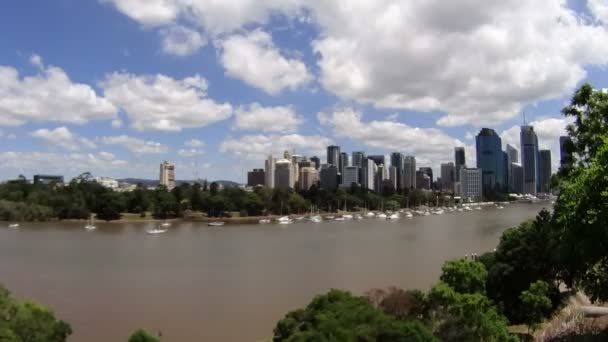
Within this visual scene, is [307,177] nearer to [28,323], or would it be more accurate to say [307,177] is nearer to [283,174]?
[283,174]

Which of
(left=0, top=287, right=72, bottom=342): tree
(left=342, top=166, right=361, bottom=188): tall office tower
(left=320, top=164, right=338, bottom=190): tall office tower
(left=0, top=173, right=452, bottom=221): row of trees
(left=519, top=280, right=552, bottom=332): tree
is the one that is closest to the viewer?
Result: (left=0, top=287, right=72, bottom=342): tree

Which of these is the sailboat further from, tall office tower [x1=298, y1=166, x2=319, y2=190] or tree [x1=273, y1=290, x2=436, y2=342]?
tall office tower [x1=298, y1=166, x2=319, y2=190]

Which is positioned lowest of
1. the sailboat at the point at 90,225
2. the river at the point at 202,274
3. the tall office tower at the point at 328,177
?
the river at the point at 202,274

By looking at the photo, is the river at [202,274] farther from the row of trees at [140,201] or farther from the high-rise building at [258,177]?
the high-rise building at [258,177]

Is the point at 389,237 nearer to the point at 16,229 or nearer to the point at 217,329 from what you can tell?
the point at 217,329

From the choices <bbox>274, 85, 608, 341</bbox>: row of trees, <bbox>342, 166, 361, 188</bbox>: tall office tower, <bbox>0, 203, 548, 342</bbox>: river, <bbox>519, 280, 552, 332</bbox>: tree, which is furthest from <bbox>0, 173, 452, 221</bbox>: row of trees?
<bbox>519, 280, 552, 332</bbox>: tree

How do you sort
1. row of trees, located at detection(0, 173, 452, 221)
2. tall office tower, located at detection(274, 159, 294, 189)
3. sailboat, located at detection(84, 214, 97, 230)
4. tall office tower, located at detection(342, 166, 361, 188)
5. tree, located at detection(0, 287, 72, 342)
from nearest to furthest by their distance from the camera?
1. tree, located at detection(0, 287, 72, 342)
2. sailboat, located at detection(84, 214, 97, 230)
3. row of trees, located at detection(0, 173, 452, 221)
4. tall office tower, located at detection(274, 159, 294, 189)
5. tall office tower, located at detection(342, 166, 361, 188)

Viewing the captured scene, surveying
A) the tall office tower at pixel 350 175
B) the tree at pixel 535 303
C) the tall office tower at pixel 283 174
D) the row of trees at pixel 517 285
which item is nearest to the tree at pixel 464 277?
the row of trees at pixel 517 285
